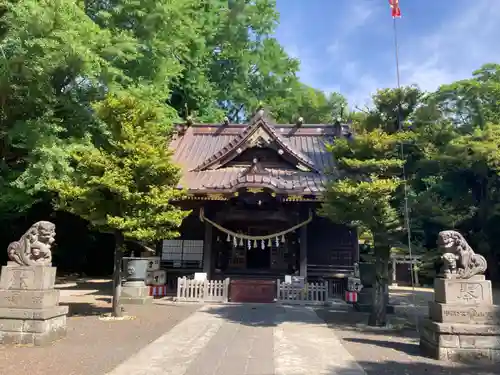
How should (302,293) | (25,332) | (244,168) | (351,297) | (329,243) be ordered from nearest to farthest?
(25,332) < (351,297) < (302,293) < (329,243) < (244,168)

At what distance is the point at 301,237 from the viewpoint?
16016 millimetres

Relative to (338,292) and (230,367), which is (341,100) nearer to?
(338,292)

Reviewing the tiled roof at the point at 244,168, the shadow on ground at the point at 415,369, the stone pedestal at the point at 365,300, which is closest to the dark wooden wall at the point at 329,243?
the tiled roof at the point at 244,168

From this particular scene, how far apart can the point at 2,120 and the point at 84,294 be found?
25.0 ft

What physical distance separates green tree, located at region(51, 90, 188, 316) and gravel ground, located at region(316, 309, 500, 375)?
5.73 meters

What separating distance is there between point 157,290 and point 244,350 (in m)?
8.88

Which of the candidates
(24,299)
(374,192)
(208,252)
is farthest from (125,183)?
(374,192)

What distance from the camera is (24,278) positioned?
814 centimetres

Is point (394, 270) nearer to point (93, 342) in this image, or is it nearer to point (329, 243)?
point (329, 243)

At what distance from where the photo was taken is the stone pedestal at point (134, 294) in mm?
13617

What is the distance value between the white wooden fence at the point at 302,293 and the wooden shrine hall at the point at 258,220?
102cm

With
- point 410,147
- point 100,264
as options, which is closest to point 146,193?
point 410,147

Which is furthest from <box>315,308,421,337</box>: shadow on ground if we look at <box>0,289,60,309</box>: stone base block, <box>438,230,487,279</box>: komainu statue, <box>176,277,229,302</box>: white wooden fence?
<box>0,289,60,309</box>: stone base block

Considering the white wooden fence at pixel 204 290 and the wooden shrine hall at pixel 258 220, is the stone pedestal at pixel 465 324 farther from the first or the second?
the white wooden fence at pixel 204 290
